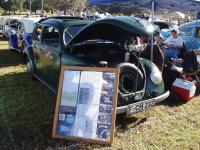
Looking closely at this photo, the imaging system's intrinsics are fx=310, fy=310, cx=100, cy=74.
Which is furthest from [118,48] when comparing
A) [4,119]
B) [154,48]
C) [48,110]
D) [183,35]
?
[183,35]

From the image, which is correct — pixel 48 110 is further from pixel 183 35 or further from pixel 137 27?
pixel 183 35

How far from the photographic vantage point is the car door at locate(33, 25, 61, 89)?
6118mm

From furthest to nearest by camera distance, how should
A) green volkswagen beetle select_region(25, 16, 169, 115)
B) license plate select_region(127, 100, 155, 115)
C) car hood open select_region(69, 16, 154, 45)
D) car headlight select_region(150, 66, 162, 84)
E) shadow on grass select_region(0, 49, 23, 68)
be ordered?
shadow on grass select_region(0, 49, 23, 68) → car headlight select_region(150, 66, 162, 84) → green volkswagen beetle select_region(25, 16, 169, 115) → license plate select_region(127, 100, 155, 115) → car hood open select_region(69, 16, 154, 45)

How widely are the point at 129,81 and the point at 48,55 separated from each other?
207cm

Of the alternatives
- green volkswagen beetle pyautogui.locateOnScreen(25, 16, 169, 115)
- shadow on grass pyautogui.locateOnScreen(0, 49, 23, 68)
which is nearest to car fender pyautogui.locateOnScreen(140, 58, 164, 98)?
green volkswagen beetle pyautogui.locateOnScreen(25, 16, 169, 115)

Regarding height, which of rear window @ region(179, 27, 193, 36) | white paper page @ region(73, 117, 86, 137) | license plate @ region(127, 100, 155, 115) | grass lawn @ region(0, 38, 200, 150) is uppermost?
rear window @ region(179, 27, 193, 36)

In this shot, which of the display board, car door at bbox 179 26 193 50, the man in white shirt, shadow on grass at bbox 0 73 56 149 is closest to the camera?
the display board

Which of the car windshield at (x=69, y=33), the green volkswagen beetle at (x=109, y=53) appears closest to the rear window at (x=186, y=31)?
the green volkswagen beetle at (x=109, y=53)

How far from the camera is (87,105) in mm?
4422

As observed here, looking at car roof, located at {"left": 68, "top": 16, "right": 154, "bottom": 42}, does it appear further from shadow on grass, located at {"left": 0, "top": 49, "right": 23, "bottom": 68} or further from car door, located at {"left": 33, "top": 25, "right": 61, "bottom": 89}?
shadow on grass, located at {"left": 0, "top": 49, "right": 23, "bottom": 68}

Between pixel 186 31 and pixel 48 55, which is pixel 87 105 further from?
pixel 186 31

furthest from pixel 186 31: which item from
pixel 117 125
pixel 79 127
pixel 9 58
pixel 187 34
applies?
pixel 79 127

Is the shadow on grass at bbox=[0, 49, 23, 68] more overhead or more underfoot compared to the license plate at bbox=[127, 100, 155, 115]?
more underfoot

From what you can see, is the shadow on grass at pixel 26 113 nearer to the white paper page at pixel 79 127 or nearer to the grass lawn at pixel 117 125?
the grass lawn at pixel 117 125
